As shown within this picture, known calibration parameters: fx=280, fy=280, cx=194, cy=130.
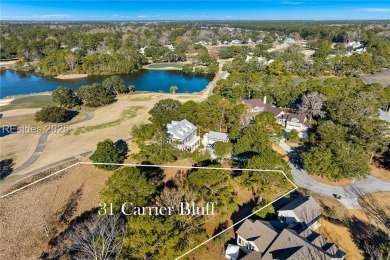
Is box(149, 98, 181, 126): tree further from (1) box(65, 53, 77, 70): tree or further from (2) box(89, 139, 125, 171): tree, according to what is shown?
(1) box(65, 53, 77, 70): tree

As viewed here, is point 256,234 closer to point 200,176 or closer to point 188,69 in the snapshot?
point 200,176

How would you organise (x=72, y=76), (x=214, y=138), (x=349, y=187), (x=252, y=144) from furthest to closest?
1. (x=72, y=76)
2. (x=214, y=138)
3. (x=252, y=144)
4. (x=349, y=187)

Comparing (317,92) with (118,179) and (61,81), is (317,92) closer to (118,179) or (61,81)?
(118,179)

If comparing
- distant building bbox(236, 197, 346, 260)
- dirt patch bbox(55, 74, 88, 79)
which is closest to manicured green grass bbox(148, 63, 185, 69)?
dirt patch bbox(55, 74, 88, 79)

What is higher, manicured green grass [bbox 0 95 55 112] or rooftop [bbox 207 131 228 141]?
rooftop [bbox 207 131 228 141]

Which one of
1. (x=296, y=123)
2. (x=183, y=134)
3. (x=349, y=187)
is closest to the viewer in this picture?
(x=349, y=187)

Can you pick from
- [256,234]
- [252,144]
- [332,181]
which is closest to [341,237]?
[256,234]

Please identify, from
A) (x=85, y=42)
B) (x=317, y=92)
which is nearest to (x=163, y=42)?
(x=85, y=42)
